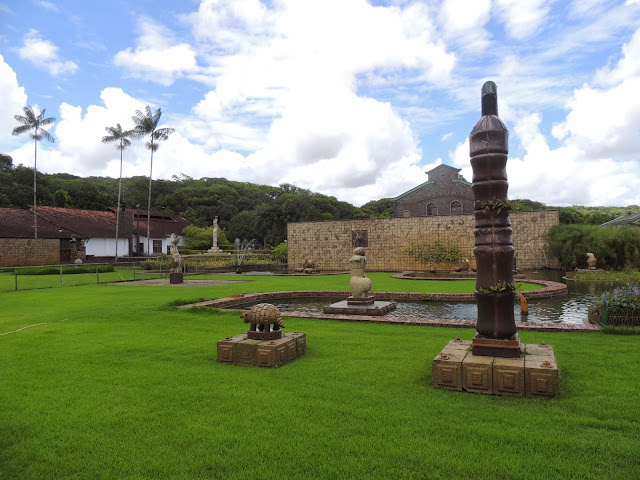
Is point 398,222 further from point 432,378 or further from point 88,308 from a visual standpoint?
point 432,378

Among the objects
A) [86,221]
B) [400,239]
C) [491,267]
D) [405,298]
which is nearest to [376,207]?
[400,239]

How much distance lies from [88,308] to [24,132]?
33958 mm

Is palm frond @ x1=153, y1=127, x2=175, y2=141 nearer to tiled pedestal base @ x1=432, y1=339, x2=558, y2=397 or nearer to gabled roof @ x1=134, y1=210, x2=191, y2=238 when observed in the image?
gabled roof @ x1=134, y1=210, x2=191, y2=238

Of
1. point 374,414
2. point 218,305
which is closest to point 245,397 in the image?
point 374,414

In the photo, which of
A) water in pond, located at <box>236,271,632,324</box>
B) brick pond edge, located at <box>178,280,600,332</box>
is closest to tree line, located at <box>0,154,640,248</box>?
water in pond, located at <box>236,271,632,324</box>

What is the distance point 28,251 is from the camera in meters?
32.8

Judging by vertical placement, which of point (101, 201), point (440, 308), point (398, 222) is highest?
point (101, 201)

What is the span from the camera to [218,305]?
10.4m

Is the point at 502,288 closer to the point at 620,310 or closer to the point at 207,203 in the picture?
the point at 620,310

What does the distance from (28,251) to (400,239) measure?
2797 centimetres

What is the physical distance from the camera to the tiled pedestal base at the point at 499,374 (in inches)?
151

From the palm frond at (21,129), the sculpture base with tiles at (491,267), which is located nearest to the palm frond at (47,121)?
the palm frond at (21,129)

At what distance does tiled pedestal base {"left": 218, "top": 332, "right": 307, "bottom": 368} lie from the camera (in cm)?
496

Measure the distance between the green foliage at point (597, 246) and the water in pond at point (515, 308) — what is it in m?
9.08
